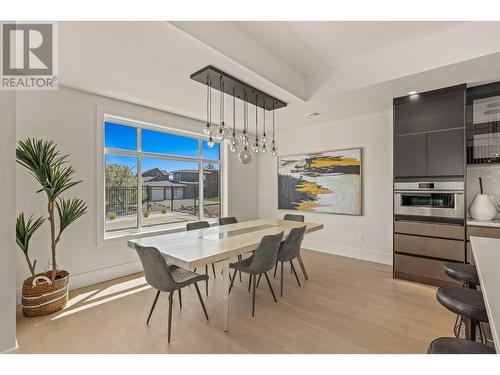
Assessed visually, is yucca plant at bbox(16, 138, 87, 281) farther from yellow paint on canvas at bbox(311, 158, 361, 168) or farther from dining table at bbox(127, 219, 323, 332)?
yellow paint on canvas at bbox(311, 158, 361, 168)

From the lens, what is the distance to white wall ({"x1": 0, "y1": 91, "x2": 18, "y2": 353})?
4.56 feet

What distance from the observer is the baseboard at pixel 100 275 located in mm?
2961

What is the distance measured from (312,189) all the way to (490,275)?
3.62m

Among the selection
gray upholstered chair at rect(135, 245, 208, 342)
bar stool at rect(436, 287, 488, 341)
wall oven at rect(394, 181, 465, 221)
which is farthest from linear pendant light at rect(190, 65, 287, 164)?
bar stool at rect(436, 287, 488, 341)

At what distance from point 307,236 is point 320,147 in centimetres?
186

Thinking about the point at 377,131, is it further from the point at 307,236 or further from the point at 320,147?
the point at 307,236

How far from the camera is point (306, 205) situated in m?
4.93

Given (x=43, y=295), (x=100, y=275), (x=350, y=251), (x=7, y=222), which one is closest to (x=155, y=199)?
(x=100, y=275)

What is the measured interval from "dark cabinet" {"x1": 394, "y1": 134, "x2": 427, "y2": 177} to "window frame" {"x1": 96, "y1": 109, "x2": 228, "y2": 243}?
10.5 ft

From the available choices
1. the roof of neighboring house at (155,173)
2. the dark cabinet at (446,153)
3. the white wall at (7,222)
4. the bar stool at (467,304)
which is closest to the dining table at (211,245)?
the white wall at (7,222)

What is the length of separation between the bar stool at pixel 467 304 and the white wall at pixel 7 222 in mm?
2639

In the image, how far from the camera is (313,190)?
15.8 feet

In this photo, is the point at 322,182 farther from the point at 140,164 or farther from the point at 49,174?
the point at 49,174
